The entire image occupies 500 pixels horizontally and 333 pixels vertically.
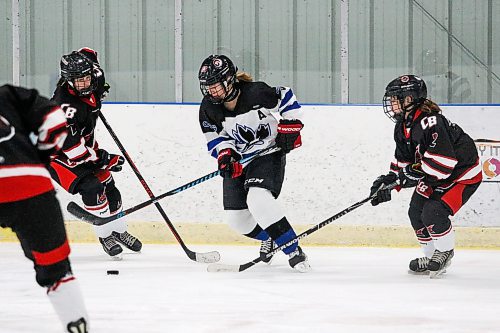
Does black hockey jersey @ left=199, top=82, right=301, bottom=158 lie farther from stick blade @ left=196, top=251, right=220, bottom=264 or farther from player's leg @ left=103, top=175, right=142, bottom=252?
player's leg @ left=103, top=175, right=142, bottom=252

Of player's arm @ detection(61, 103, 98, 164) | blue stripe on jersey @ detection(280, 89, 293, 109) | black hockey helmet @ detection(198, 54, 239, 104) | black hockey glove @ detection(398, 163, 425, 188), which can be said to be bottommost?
black hockey glove @ detection(398, 163, 425, 188)

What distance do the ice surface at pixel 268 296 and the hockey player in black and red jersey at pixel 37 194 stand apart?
0.61 metres

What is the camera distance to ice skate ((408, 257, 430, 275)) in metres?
3.91

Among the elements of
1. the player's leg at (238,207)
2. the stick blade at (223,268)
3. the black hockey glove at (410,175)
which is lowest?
the stick blade at (223,268)

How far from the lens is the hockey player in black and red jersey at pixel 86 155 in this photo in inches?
168

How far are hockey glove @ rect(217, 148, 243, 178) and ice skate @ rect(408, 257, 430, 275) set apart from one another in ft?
2.86

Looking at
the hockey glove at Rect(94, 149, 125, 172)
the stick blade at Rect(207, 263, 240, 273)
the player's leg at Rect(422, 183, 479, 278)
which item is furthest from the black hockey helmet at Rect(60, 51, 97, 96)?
the player's leg at Rect(422, 183, 479, 278)

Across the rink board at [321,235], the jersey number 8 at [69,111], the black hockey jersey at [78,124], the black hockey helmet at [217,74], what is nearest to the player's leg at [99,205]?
the black hockey jersey at [78,124]

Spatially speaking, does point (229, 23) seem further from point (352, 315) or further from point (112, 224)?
point (352, 315)

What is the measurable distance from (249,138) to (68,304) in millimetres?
2071

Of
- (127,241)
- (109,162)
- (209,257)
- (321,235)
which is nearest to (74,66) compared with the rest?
(109,162)

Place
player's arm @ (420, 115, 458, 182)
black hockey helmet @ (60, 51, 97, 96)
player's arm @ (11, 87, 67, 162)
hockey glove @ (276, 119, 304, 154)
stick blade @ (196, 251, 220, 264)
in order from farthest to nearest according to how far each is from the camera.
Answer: stick blade @ (196, 251, 220, 264)
black hockey helmet @ (60, 51, 97, 96)
hockey glove @ (276, 119, 304, 154)
player's arm @ (420, 115, 458, 182)
player's arm @ (11, 87, 67, 162)

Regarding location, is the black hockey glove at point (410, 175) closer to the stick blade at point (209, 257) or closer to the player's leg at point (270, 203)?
the player's leg at point (270, 203)

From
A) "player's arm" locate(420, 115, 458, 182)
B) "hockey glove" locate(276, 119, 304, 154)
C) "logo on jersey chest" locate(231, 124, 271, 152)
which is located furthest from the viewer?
"logo on jersey chest" locate(231, 124, 271, 152)
